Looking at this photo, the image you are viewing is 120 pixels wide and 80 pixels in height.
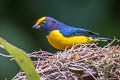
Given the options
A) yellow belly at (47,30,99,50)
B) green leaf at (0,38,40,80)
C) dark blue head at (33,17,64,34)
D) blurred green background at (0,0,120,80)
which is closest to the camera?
green leaf at (0,38,40,80)

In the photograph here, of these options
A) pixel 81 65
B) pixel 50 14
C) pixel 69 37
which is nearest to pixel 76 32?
pixel 69 37

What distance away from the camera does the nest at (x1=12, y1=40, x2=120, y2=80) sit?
2.54 m

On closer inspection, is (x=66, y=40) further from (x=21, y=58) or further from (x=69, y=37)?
(x=21, y=58)

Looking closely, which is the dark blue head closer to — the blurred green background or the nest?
the blurred green background

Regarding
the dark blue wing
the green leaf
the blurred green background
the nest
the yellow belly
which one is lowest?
the green leaf

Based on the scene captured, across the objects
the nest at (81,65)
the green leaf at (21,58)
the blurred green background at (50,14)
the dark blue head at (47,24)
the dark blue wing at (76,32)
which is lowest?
the green leaf at (21,58)

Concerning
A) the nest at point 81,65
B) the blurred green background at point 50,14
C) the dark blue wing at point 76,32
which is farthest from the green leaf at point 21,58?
the blurred green background at point 50,14

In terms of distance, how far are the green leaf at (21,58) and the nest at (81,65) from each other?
0.51 metres

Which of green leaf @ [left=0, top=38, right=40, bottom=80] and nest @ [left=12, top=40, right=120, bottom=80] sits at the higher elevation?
nest @ [left=12, top=40, right=120, bottom=80]

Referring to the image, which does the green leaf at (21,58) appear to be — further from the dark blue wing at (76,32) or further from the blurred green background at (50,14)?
the blurred green background at (50,14)

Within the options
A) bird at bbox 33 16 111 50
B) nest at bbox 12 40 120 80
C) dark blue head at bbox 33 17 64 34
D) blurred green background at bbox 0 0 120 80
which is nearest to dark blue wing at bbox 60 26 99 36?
bird at bbox 33 16 111 50

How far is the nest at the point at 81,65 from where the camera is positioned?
8.32ft

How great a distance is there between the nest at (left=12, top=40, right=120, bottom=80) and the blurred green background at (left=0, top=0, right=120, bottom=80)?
2026 millimetres

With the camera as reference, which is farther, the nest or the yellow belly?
the yellow belly
